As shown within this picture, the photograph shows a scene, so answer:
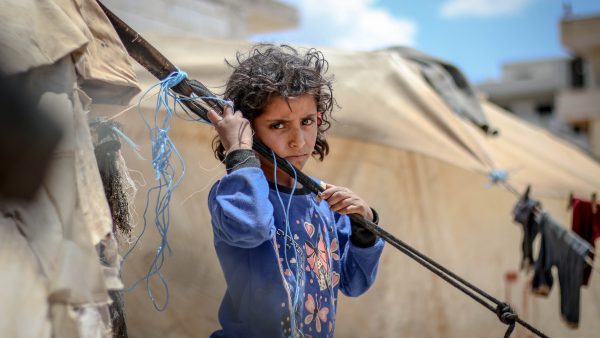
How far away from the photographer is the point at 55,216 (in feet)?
3.74

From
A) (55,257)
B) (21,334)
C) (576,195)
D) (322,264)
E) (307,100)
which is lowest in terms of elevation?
(21,334)

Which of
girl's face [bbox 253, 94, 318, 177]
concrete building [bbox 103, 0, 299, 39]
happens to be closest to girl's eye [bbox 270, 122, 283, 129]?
girl's face [bbox 253, 94, 318, 177]

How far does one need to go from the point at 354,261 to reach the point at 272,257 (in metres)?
0.31

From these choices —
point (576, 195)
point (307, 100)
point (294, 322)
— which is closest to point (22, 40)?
point (307, 100)

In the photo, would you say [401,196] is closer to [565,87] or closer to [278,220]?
[278,220]

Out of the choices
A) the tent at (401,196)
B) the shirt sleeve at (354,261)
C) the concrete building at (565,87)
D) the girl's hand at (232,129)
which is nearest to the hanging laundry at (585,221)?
the tent at (401,196)

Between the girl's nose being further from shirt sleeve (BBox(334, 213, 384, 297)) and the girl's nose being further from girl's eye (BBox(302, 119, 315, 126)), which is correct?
shirt sleeve (BBox(334, 213, 384, 297))

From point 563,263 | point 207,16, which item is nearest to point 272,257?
point 563,263

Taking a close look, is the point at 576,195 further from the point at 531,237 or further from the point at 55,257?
the point at 55,257

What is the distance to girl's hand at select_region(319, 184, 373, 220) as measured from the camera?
64.7 inches

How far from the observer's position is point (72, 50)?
1268mm

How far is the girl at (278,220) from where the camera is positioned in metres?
1.50

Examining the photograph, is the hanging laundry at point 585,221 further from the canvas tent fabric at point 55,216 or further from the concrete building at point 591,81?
the concrete building at point 591,81

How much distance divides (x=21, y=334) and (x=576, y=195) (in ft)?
9.57
